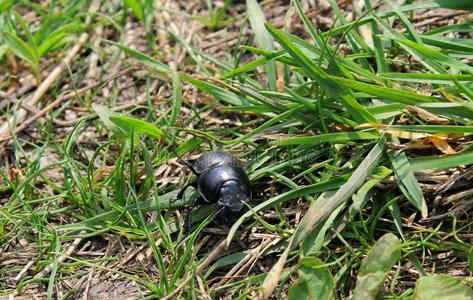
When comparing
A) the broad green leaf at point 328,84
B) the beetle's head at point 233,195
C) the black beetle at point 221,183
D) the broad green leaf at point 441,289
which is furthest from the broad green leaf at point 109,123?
the broad green leaf at point 441,289

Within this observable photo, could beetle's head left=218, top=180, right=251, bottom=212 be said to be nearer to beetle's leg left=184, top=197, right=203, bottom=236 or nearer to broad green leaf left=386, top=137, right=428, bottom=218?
beetle's leg left=184, top=197, right=203, bottom=236

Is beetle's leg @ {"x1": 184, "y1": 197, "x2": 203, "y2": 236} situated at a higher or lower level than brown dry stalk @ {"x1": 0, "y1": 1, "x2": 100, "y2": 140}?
lower

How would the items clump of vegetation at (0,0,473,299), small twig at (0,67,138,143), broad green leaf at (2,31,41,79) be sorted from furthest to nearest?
broad green leaf at (2,31,41,79)
small twig at (0,67,138,143)
clump of vegetation at (0,0,473,299)

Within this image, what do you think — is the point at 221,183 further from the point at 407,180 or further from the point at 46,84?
the point at 46,84

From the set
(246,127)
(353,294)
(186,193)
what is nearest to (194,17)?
(246,127)

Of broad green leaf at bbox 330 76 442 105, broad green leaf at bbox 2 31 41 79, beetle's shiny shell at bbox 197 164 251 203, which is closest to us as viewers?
broad green leaf at bbox 330 76 442 105

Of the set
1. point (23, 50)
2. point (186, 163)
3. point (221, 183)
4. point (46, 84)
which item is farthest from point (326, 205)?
point (23, 50)

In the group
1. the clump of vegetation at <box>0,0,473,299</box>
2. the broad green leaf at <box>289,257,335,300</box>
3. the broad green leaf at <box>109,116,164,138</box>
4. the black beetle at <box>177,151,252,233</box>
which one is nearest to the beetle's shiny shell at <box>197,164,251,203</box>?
the black beetle at <box>177,151,252,233</box>
